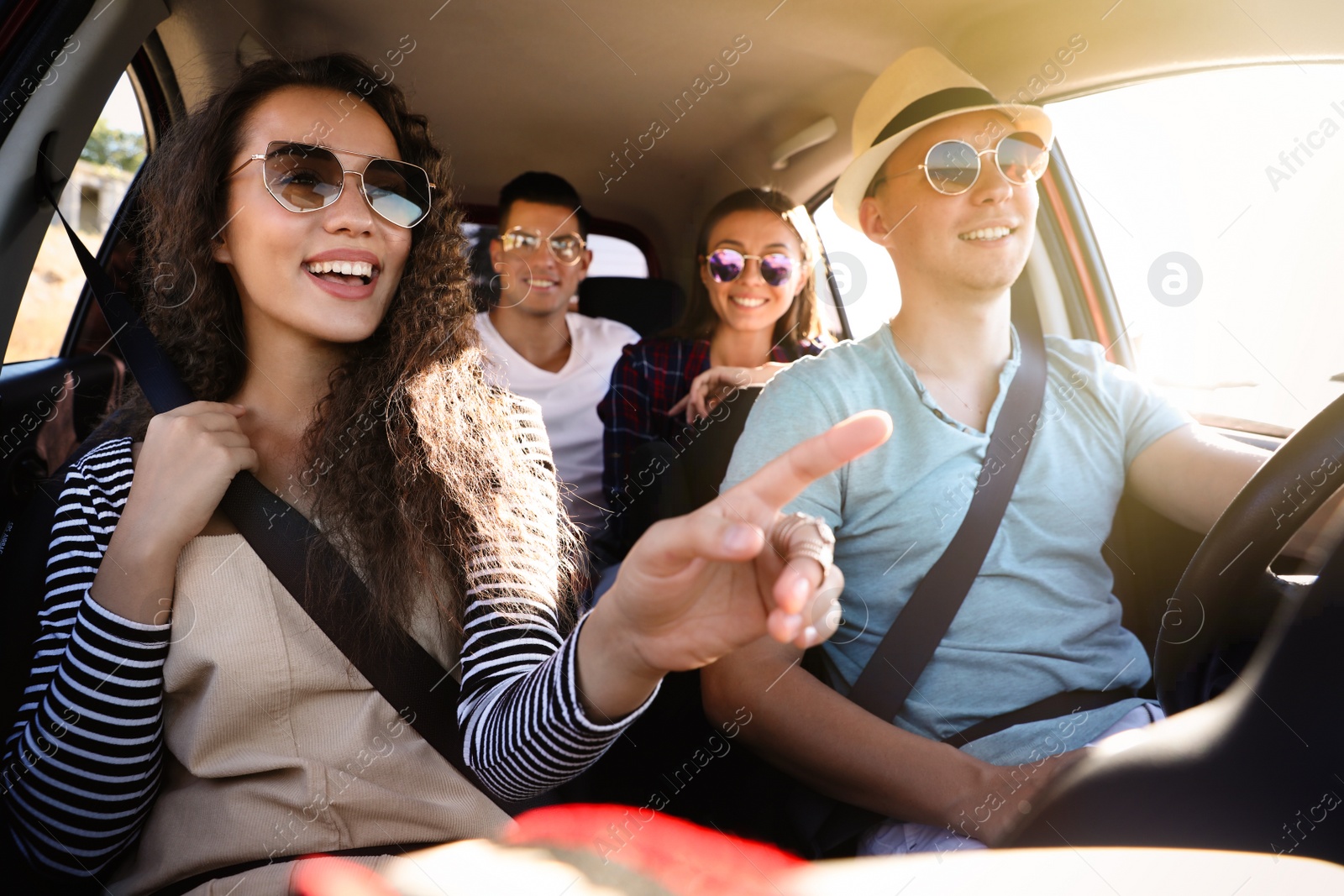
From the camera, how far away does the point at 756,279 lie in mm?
2715

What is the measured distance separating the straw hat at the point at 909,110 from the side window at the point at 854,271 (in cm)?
15

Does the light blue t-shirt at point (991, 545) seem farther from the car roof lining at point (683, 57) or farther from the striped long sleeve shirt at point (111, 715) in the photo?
the car roof lining at point (683, 57)

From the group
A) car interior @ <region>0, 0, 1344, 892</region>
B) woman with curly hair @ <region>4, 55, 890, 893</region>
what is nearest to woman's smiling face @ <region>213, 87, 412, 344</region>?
woman with curly hair @ <region>4, 55, 890, 893</region>

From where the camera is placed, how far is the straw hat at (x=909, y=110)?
1.68 meters

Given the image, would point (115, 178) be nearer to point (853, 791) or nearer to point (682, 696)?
point (682, 696)

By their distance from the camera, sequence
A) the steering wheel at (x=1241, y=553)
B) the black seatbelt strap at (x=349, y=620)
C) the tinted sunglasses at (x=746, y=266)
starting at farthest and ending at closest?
the tinted sunglasses at (x=746, y=266) < the black seatbelt strap at (x=349, y=620) < the steering wheel at (x=1241, y=553)

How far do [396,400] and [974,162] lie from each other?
113 centimetres

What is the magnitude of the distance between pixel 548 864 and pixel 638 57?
223cm

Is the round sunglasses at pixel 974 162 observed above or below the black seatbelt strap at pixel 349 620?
above

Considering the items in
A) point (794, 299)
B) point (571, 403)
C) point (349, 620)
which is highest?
point (794, 299)

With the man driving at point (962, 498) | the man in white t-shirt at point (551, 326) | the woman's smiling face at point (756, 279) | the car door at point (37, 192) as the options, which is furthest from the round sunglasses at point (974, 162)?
the man in white t-shirt at point (551, 326)

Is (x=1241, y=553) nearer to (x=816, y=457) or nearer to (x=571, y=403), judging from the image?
(x=816, y=457)

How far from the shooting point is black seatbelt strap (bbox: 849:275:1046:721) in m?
1.38

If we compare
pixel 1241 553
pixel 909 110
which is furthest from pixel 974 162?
pixel 1241 553
